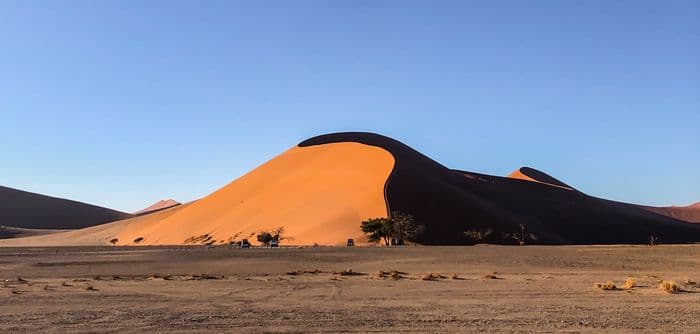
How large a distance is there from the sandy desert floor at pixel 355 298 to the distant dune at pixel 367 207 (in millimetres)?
36539

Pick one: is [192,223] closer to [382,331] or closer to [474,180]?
[474,180]

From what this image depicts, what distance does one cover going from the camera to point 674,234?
4414 inches

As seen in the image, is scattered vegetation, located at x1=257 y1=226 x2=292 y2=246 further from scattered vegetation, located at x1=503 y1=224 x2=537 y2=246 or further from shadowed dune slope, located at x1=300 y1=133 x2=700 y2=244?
scattered vegetation, located at x1=503 y1=224 x2=537 y2=246

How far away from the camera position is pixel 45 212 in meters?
180

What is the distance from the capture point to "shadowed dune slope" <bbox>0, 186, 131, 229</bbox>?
172625 mm

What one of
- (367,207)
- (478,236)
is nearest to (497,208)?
(478,236)

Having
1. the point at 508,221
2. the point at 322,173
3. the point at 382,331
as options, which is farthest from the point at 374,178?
the point at 382,331

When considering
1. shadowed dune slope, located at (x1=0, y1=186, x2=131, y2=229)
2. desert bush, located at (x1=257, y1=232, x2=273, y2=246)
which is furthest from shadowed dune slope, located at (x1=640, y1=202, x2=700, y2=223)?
shadowed dune slope, located at (x1=0, y1=186, x2=131, y2=229)

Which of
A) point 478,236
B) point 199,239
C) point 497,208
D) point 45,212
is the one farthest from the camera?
point 45,212

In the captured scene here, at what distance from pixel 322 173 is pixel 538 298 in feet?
257

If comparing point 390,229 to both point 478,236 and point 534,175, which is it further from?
point 534,175

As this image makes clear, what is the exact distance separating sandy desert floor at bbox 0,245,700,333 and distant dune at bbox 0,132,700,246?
36539 mm

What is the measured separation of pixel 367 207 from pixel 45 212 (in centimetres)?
13080

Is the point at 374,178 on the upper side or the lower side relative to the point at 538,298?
upper
